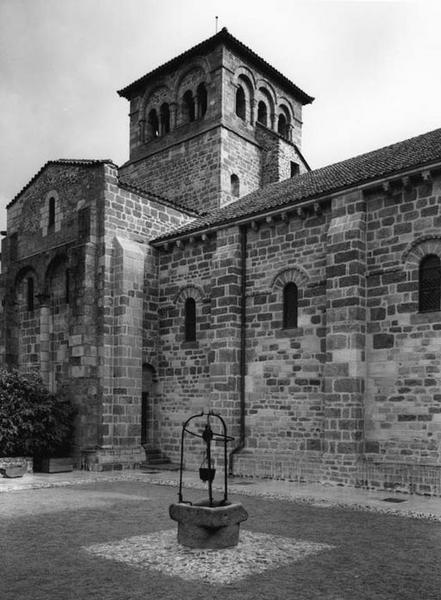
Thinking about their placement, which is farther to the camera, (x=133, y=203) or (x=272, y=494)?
(x=133, y=203)

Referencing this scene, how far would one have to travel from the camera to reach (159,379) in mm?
21266

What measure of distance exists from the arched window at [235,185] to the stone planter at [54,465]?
42.4ft

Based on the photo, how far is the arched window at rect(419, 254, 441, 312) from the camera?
14887mm

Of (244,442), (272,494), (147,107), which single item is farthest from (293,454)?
(147,107)

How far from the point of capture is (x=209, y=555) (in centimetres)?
847

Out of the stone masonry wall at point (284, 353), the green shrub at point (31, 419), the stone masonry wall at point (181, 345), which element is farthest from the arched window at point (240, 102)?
the green shrub at point (31, 419)

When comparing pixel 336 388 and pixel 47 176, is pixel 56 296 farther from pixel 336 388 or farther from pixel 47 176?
pixel 336 388

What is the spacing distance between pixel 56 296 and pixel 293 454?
10208 mm

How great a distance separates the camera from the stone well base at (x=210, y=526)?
8.74m

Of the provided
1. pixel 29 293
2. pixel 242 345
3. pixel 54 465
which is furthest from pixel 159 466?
pixel 29 293

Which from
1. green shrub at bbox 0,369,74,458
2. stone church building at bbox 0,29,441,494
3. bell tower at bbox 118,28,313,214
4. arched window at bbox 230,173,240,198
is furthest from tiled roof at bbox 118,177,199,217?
green shrub at bbox 0,369,74,458

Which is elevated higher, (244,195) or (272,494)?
(244,195)

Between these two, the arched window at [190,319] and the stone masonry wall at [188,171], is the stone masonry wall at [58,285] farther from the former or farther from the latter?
the stone masonry wall at [188,171]

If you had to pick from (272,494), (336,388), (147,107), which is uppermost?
(147,107)
